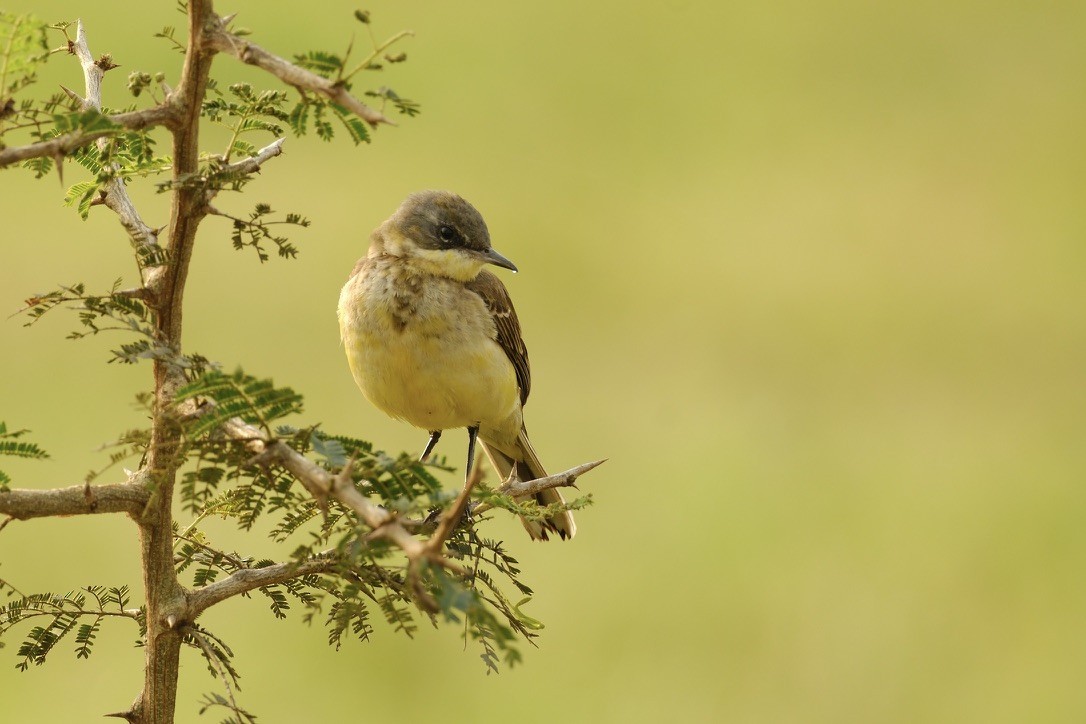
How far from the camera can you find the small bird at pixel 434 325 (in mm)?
4980

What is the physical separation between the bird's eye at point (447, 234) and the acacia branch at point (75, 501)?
2.84 m

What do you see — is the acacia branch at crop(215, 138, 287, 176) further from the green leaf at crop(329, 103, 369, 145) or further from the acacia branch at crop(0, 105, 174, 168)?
the green leaf at crop(329, 103, 369, 145)

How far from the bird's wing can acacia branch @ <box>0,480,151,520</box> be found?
2869mm

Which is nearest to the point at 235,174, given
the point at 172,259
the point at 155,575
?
the point at 172,259

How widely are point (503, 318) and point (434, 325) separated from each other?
2.20 feet

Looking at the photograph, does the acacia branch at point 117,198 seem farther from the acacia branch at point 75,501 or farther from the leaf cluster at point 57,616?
the leaf cluster at point 57,616

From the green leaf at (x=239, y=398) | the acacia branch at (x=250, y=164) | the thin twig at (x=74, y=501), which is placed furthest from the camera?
the acacia branch at (x=250, y=164)

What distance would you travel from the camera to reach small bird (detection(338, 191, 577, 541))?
4980 mm

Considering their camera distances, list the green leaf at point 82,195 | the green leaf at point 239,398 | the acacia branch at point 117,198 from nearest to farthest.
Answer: the green leaf at point 239,398 → the acacia branch at point 117,198 → the green leaf at point 82,195

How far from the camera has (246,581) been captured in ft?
9.84

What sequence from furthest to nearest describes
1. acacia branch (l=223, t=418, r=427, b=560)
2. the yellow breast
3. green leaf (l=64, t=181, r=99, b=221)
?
the yellow breast → green leaf (l=64, t=181, r=99, b=221) → acacia branch (l=223, t=418, r=427, b=560)

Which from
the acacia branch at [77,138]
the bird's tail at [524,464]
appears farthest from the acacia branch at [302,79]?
the bird's tail at [524,464]

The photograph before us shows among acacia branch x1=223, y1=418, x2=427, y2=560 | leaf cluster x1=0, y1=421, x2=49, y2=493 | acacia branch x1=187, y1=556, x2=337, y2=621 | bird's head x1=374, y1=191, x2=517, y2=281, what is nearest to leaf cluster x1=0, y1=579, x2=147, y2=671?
acacia branch x1=187, y1=556, x2=337, y2=621

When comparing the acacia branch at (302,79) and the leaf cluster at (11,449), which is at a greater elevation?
the acacia branch at (302,79)
